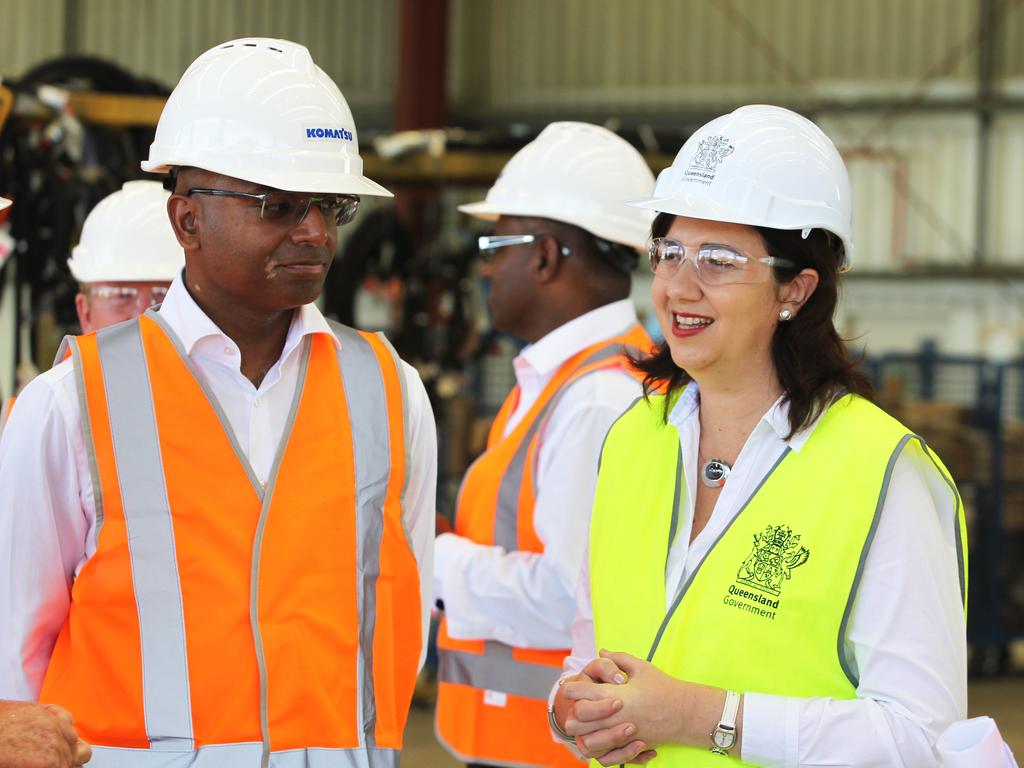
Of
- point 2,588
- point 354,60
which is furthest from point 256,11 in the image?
point 2,588

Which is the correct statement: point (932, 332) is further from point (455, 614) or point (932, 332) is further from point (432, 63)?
point (455, 614)

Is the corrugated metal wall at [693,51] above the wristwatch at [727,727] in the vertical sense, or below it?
above

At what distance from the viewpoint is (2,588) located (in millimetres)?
2115

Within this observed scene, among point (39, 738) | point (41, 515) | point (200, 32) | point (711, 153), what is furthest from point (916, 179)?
point (39, 738)

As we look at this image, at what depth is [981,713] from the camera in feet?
26.9

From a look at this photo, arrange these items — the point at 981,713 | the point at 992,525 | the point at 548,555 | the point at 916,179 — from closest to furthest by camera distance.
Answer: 1. the point at 548,555
2. the point at 981,713
3. the point at 992,525
4. the point at 916,179

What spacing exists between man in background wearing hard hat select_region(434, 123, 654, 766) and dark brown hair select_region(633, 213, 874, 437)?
83 cm

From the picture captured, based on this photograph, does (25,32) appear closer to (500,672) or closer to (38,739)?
Result: (500,672)

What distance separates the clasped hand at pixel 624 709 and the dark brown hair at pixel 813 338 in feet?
1.62

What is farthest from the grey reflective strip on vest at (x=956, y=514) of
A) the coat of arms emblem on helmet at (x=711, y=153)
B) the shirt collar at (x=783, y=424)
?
the coat of arms emblem on helmet at (x=711, y=153)

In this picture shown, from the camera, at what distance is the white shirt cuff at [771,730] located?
1.96m

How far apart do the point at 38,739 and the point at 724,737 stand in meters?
1.00

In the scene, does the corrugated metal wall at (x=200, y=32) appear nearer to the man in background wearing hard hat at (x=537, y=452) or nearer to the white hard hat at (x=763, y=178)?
the man in background wearing hard hat at (x=537, y=452)

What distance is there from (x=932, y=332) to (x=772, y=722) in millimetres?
13116
